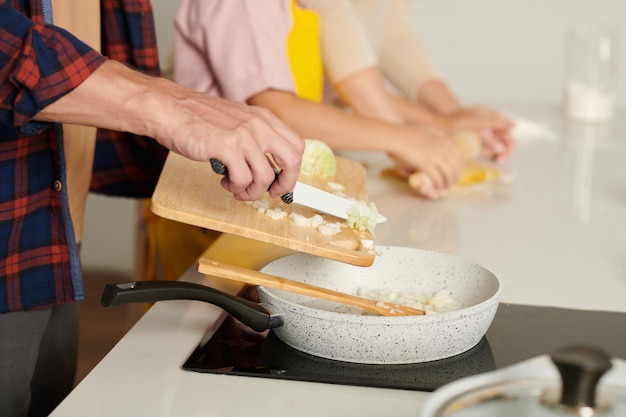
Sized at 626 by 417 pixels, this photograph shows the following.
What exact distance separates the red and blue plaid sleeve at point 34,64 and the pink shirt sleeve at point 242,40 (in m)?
0.57

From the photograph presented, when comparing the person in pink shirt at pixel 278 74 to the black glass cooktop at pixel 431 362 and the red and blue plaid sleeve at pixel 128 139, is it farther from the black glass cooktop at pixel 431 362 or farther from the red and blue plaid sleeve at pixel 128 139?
the black glass cooktop at pixel 431 362

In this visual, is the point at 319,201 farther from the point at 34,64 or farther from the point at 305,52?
the point at 305,52

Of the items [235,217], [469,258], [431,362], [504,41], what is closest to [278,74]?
[469,258]

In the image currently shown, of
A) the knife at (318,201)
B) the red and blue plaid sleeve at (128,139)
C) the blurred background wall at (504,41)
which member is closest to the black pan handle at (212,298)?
the knife at (318,201)

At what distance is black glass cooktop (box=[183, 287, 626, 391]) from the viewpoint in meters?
0.79

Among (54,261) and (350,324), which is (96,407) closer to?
(350,324)

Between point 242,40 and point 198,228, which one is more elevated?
point 242,40

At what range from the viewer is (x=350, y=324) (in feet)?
2.59

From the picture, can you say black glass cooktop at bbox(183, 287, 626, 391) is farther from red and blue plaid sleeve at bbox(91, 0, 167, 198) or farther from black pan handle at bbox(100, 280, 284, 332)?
red and blue plaid sleeve at bbox(91, 0, 167, 198)

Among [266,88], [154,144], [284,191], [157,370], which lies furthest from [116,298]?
[266,88]

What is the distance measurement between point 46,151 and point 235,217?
1.12 ft

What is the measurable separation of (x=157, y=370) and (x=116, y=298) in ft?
0.29

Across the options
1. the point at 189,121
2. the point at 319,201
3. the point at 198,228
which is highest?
the point at 189,121

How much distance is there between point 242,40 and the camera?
4.56ft
